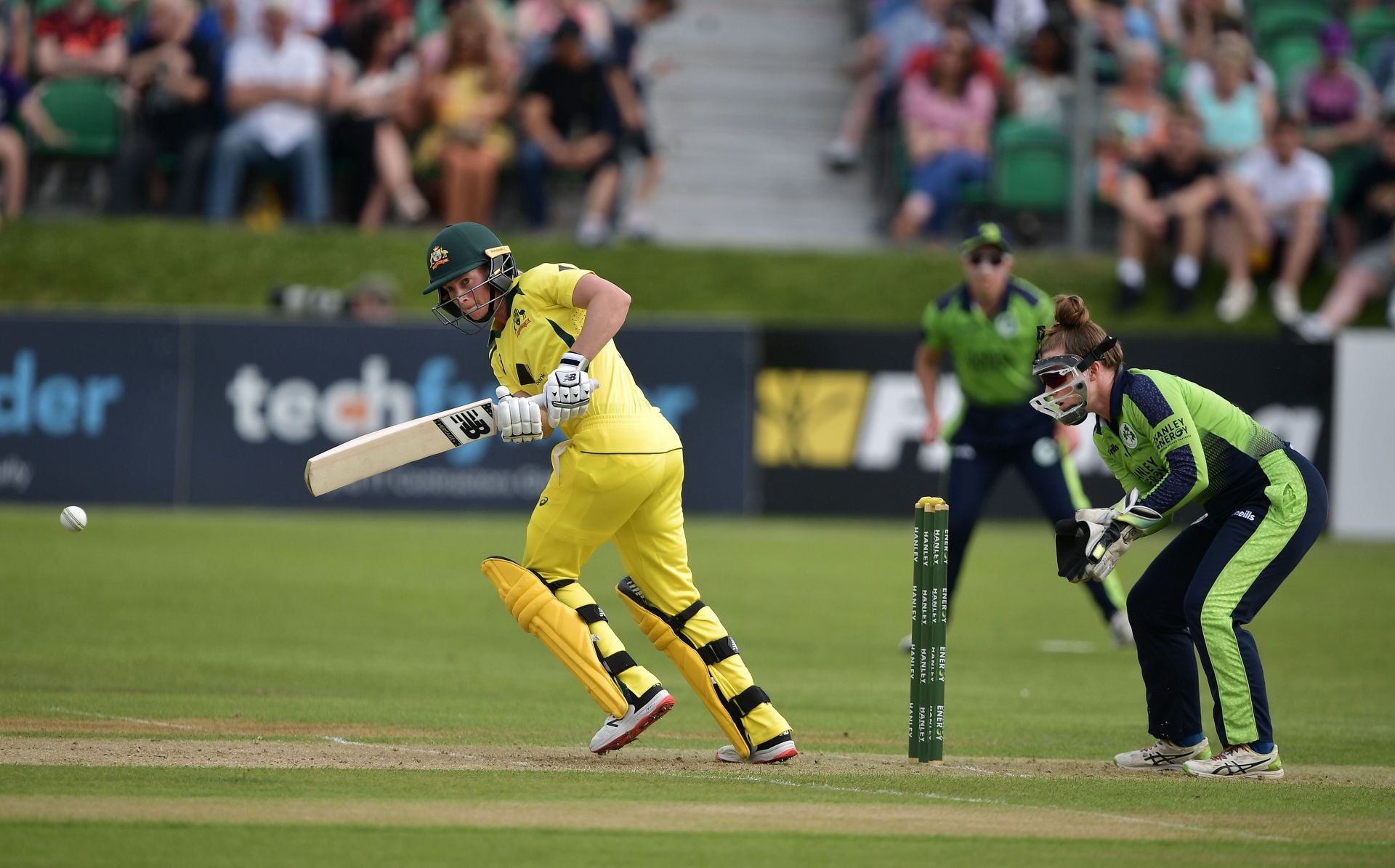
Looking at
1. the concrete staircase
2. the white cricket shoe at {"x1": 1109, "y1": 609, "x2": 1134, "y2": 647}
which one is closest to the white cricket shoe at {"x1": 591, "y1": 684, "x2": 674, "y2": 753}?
the white cricket shoe at {"x1": 1109, "y1": 609, "x2": 1134, "y2": 647}

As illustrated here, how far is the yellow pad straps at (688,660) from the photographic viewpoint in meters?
7.40

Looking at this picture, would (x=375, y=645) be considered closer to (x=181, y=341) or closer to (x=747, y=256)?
(x=181, y=341)

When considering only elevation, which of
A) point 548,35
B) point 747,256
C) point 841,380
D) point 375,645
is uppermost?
point 548,35

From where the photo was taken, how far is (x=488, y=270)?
24.2 ft

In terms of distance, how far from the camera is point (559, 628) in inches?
285

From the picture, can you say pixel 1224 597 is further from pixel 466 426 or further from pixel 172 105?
pixel 172 105

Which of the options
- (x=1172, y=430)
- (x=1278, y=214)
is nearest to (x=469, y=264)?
(x=1172, y=430)

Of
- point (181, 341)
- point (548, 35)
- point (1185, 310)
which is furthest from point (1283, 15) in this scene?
point (181, 341)

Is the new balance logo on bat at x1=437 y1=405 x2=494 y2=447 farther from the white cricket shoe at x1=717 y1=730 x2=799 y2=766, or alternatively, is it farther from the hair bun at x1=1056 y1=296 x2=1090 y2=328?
the hair bun at x1=1056 y1=296 x2=1090 y2=328

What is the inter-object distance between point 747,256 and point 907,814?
14.9 m

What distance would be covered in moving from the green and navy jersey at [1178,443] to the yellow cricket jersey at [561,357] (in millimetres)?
1823

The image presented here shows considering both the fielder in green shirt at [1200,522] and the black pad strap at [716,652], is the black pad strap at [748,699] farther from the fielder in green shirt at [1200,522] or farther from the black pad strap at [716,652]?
the fielder in green shirt at [1200,522]

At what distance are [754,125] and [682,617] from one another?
659 inches

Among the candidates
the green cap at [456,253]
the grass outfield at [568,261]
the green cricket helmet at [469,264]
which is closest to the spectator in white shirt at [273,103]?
the grass outfield at [568,261]
